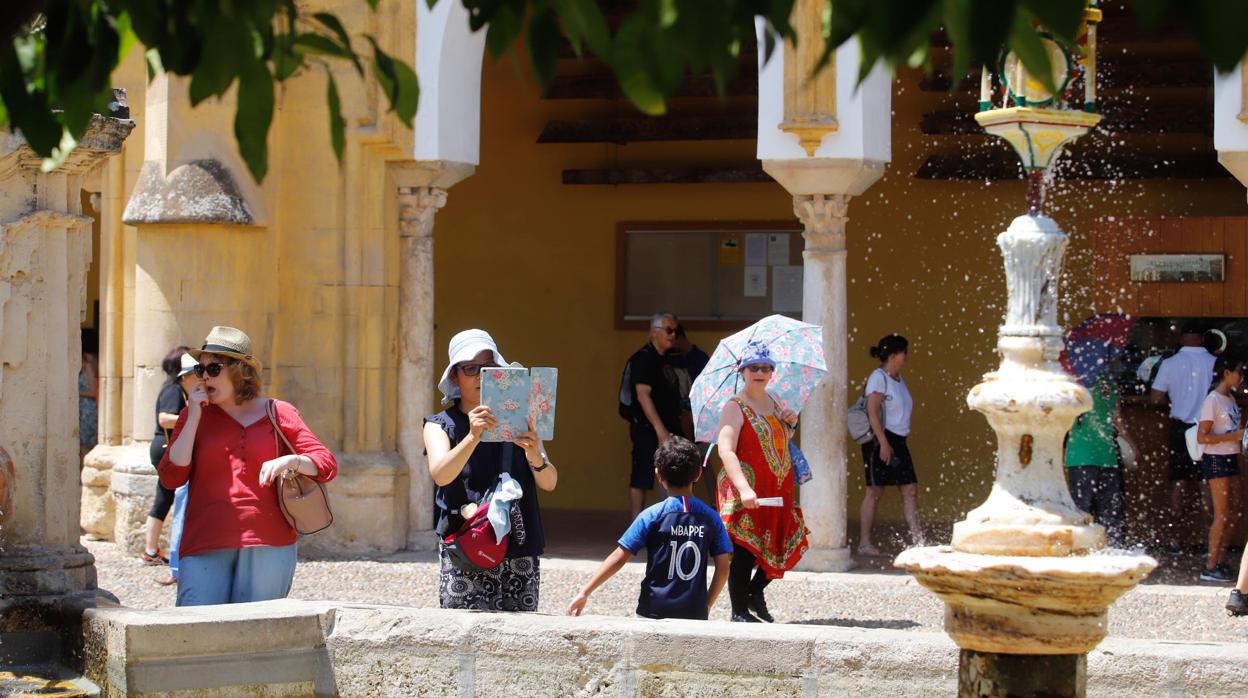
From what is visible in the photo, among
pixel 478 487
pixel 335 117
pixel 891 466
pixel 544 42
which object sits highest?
pixel 544 42

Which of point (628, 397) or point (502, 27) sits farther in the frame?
point (628, 397)

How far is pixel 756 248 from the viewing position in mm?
13617

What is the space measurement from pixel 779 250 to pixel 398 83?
425 inches

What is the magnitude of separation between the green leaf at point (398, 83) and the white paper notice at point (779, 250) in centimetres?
1068

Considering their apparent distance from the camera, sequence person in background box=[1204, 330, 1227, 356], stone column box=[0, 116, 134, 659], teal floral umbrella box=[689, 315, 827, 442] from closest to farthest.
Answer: stone column box=[0, 116, 134, 659], teal floral umbrella box=[689, 315, 827, 442], person in background box=[1204, 330, 1227, 356]

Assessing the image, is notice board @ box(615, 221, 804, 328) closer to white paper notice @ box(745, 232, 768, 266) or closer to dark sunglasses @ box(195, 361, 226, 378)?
white paper notice @ box(745, 232, 768, 266)

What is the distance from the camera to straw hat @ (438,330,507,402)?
5.93m

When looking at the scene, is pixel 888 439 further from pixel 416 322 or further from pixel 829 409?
pixel 416 322

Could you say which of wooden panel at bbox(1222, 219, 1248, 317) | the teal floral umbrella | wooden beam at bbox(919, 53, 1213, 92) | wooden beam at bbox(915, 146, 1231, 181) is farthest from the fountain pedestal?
wooden beam at bbox(915, 146, 1231, 181)

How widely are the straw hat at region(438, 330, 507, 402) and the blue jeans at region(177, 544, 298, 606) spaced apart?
761 millimetres

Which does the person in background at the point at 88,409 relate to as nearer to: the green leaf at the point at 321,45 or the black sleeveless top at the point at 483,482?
the black sleeveless top at the point at 483,482

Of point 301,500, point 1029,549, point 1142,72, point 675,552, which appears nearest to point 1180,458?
point 1142,72

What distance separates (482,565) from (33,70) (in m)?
3.26

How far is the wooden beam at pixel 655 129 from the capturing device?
13211 millimetres
